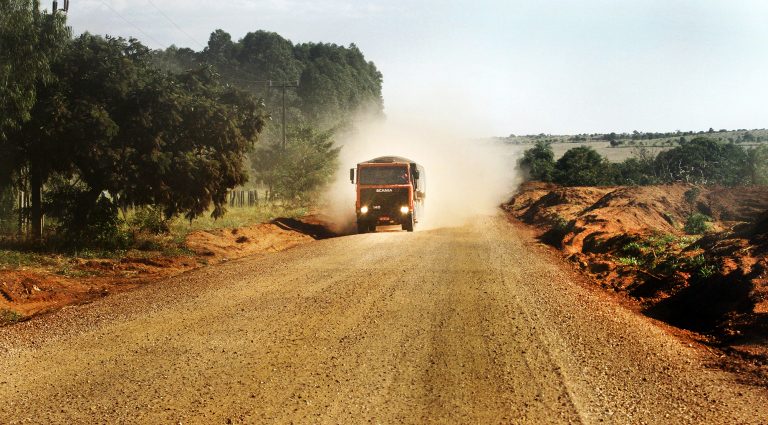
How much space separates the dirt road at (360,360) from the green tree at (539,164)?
55.8 m

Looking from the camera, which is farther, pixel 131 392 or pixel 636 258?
pixel 636 258

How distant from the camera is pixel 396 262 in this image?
19.2 m

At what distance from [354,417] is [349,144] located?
6921 centimetres

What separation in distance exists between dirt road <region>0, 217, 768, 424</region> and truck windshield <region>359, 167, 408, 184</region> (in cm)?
1636

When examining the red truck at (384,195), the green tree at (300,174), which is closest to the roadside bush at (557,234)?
the red truck at (384,195)

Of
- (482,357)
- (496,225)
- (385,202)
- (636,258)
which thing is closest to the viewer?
(482,357)

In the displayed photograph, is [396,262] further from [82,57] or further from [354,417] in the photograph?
[354,417]

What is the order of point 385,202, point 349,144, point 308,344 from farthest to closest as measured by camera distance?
point 349,144
point 385,202
point 308,344

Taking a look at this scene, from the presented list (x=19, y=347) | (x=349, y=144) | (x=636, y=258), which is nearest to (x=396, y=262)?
(x=636, y=258)

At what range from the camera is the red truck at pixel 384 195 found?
102ft

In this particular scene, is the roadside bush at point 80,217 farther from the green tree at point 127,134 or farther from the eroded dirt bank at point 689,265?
the eroded dirt bank at point 689,265

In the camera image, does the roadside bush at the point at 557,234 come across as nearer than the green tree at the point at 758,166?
Yes

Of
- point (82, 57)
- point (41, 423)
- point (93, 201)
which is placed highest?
point (82, 57)

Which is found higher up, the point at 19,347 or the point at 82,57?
the point at 82,57
